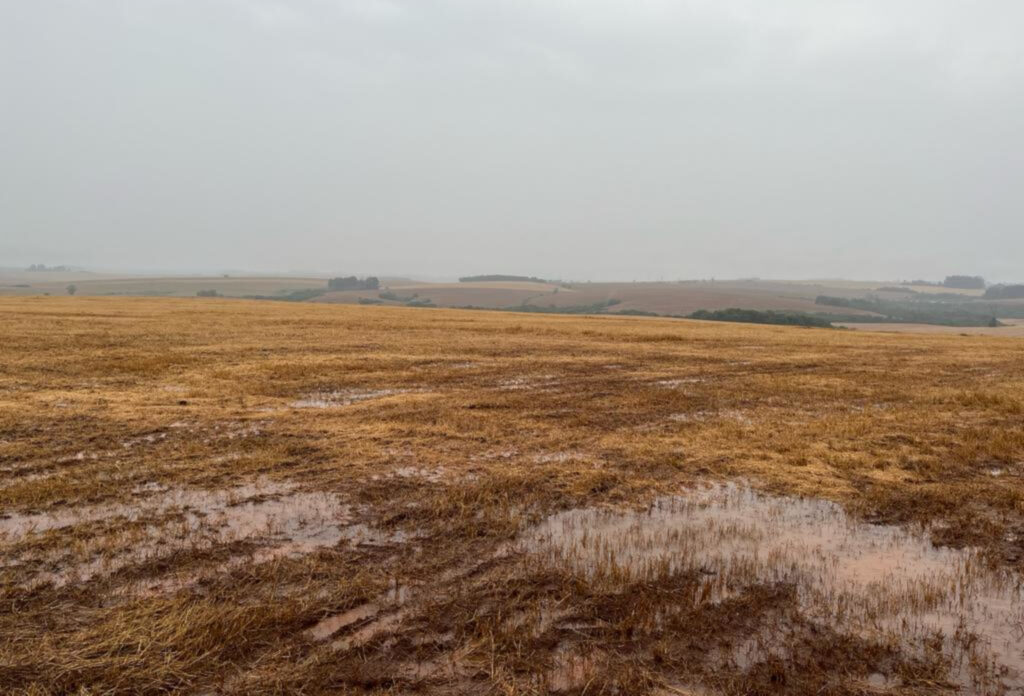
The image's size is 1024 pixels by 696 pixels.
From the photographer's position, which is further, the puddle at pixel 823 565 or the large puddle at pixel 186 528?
the large puddle at pixel 186 528

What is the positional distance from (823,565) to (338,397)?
448 inches

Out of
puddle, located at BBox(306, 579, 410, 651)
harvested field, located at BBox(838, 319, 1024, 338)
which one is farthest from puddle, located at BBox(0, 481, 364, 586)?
harvested field, located at BBox(838, 319, 1024, 338)

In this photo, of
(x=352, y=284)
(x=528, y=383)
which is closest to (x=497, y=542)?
(x=528, y=383)

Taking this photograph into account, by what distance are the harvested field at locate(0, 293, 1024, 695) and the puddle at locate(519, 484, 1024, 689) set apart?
3 cm

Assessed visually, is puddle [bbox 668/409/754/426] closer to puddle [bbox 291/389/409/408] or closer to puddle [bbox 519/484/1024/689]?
puddle [bbox 519/484/1024/689]

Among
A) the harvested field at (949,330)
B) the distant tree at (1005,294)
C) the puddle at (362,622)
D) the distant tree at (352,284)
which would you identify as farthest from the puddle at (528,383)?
the distant tree at (1005,294)

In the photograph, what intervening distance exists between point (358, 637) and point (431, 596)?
2.67 ft

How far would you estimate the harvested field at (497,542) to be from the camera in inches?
167

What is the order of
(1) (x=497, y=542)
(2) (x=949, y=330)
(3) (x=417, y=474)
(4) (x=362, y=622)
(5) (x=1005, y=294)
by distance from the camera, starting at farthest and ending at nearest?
(5) (x=1005, y=294), (2) (x=949, y=330), (3) (x=417, y=474), (1) (x=497, y=542), (4) (x=362, y=622)

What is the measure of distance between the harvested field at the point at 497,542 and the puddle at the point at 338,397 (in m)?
0.15

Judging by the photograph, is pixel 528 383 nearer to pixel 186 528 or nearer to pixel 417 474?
pixel 417 474

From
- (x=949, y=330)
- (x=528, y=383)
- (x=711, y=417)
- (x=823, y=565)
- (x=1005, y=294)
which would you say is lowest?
(x=823, y=565)

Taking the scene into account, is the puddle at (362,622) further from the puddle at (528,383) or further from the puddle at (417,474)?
the puddle at (528,383)

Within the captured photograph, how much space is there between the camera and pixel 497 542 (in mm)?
6449
